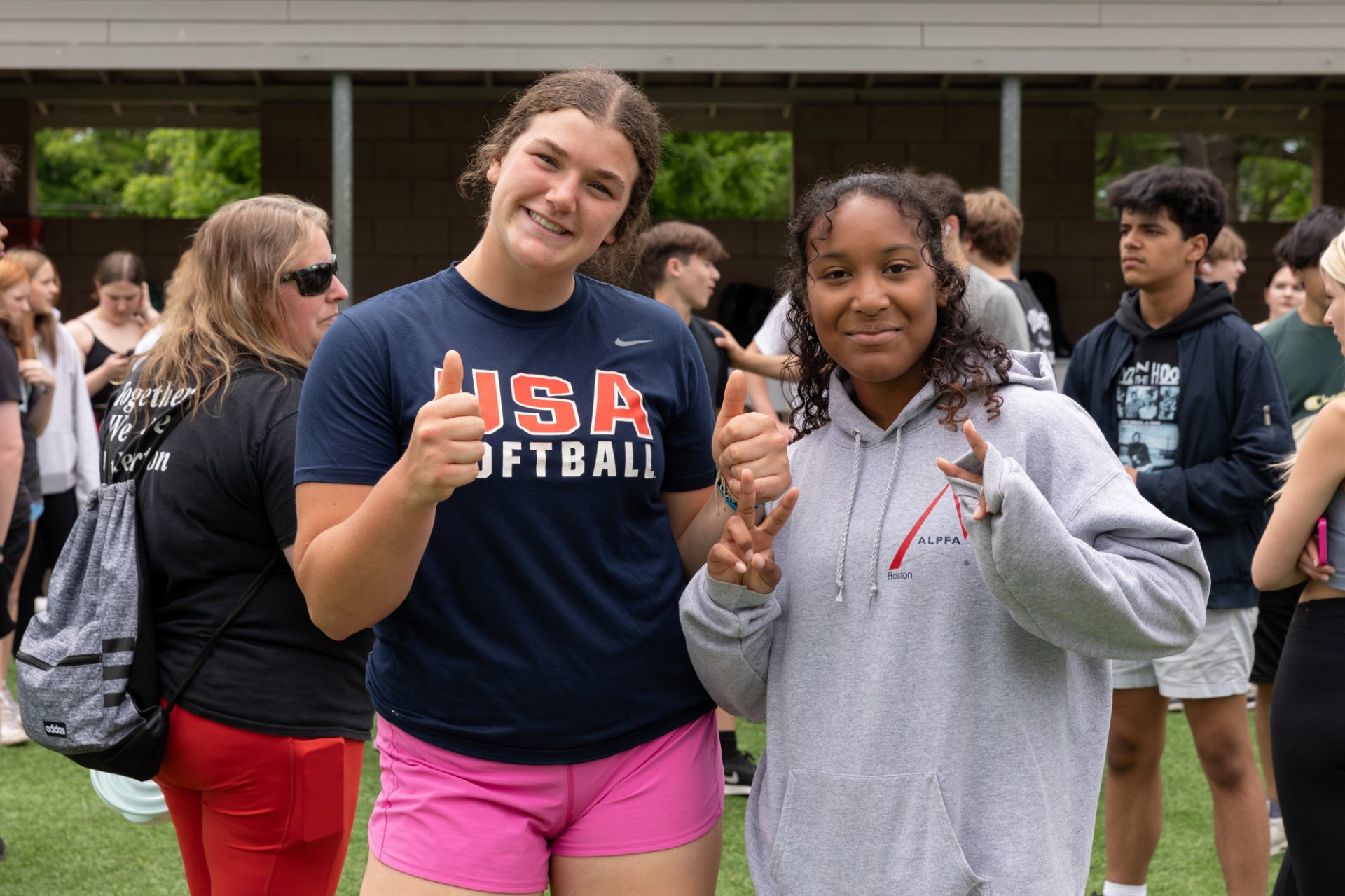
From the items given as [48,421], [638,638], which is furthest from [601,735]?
[48,421]

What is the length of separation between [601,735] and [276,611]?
0.81m

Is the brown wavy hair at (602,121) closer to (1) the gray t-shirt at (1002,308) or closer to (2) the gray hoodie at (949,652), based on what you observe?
(2) the gray hoodie at (949,652)

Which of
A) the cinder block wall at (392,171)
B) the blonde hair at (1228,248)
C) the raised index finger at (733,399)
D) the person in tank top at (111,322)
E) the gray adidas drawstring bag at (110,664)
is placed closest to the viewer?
the raised index finger at (733,399)

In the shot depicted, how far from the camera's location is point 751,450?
1932mm

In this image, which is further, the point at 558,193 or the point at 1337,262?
the point at 1337,262

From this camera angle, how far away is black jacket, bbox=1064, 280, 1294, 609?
3715mm

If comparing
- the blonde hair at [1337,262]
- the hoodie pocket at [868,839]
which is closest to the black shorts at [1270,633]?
the blonde hair at [1337,262]

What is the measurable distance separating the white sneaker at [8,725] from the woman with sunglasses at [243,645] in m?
3.91

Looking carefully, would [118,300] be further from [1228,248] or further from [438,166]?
[1228,248]

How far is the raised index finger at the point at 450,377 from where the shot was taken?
5.77ft

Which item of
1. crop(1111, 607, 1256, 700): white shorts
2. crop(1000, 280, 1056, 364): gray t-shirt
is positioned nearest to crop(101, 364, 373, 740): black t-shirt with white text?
crop(1111, 607, 1256, 700): white shorts

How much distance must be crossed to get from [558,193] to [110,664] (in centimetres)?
129

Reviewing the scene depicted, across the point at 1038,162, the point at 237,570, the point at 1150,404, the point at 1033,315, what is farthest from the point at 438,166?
the point at 237,570

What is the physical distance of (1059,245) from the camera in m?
13.3
